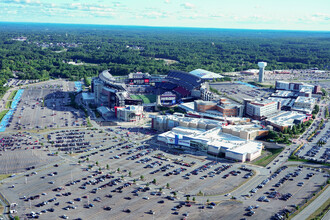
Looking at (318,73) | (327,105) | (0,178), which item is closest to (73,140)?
(0,178)

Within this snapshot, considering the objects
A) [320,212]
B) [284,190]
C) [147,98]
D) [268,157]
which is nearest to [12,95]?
[147,98]

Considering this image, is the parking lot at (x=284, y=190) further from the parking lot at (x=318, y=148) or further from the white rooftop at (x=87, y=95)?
the white rooftop at (x=87, y=95)

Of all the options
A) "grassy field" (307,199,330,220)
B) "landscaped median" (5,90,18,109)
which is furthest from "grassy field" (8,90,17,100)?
"grassy field" (307,199,330,220)

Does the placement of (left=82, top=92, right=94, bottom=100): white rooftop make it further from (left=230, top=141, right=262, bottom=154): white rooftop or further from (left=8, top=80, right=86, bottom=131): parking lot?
(left=230, top=141, right=262, bottom=154): white rooftop

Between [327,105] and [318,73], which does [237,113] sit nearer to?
[327,105]

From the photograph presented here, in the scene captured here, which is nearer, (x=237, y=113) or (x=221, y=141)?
(x=221, y=141)

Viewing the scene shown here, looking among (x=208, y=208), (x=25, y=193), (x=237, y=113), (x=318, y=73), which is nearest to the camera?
(x=208, y=208)

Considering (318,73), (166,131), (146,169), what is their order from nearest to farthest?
(146,169)
(166,131)
(318,73)
